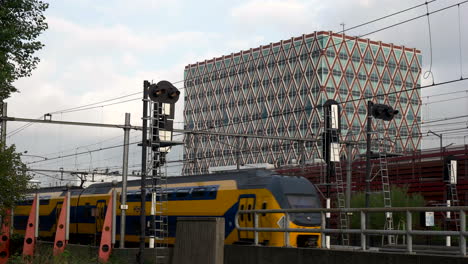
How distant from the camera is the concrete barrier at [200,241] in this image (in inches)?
586

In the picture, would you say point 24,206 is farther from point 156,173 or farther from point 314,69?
point 314,69

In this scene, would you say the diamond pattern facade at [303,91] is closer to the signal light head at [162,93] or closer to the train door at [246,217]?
the train door at [246,217]

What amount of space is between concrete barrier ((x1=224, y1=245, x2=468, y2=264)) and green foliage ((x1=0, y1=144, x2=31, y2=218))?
11.1 meters

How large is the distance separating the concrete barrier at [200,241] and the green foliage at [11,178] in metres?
12.1

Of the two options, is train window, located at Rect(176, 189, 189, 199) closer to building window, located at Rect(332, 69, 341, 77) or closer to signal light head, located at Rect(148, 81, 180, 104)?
signal light head, located at Rect(148, 81, 180, 104)

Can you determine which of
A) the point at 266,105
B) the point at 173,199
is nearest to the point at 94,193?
the point at 173,199

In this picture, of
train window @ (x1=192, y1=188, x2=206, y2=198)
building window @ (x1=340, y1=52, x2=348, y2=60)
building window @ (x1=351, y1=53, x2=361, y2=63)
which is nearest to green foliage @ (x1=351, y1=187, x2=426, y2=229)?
train window @ (x1=192, y1=188, x2=206, y2=198)

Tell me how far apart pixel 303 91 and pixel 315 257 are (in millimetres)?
102235

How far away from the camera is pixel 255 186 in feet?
85.7

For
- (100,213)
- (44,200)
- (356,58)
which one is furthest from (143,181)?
(356,58)

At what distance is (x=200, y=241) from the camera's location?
50.1 feet

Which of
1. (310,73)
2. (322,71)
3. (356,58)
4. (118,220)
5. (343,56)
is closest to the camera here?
(118,220)

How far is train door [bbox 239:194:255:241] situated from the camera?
2459 centimetres

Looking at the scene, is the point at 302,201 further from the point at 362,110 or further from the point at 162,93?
the point at 362,110
